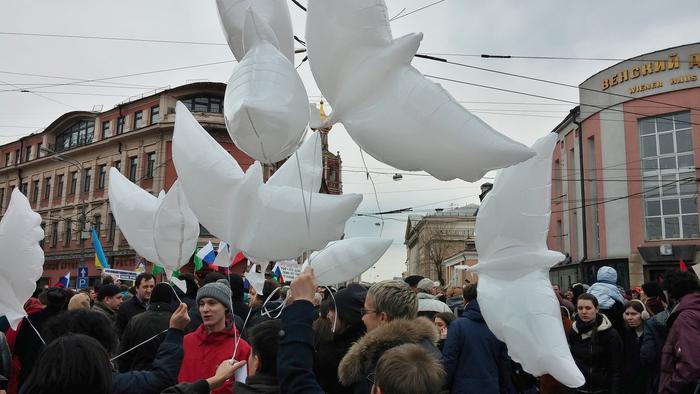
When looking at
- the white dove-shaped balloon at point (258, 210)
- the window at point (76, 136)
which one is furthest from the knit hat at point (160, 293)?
the window at point (76, 136)

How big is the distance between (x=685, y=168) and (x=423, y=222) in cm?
4861

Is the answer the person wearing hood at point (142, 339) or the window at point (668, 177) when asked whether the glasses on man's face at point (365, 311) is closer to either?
the person wearing hood at point (142, 339)

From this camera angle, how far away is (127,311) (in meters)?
5.50

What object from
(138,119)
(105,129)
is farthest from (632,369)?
(105,129)

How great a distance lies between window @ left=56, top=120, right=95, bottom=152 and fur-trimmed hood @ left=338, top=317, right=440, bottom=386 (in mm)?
39446

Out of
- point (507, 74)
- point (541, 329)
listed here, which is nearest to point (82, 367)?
A: point (541, 329)

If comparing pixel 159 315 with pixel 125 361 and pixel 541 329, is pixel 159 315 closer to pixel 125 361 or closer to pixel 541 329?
pixel 125 361

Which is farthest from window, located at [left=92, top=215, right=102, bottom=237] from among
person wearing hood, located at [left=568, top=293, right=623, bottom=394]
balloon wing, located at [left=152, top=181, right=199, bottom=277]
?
person wearing hood, located at [left=568, top=293, right=623, bottom=394]

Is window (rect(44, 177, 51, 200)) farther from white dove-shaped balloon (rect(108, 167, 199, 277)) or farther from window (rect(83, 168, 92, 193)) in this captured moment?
white dove-shaped balloon (rect(108, 167, 199, 277))

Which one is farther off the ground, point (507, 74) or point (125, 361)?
point (507, 74)

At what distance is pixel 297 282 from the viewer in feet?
7.68

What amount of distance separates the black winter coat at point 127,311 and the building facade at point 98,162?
82.0ft

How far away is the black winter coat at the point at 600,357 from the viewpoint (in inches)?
198

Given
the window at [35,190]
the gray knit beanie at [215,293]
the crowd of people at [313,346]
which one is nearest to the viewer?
the crowd of people at [313,346]
